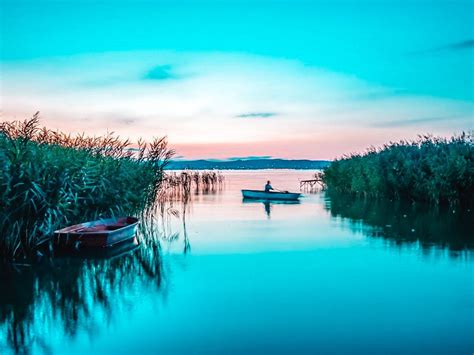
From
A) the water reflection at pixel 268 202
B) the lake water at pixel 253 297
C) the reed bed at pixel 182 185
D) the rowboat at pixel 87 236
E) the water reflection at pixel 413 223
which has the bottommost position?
the lake water at pixel 253 297

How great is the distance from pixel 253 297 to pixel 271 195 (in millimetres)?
21413

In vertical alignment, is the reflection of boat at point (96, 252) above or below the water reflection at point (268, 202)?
below

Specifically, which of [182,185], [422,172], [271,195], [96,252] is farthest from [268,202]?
[96,252]

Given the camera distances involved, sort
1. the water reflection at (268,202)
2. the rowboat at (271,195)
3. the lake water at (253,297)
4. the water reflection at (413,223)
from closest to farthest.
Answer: the lake water at (253,297), the water reflection at (413,223), the water reflection at (268,202), the rowboat at (271,195)

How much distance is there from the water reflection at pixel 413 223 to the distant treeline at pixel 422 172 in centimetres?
102

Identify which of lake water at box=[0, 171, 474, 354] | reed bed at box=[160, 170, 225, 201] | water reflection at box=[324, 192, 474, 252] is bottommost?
lake water at box=[0, 171, 474, 354]

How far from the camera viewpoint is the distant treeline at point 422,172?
23516 millimetres

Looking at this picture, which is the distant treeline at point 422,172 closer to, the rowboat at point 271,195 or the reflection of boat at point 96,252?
the rowboat at point 271,195

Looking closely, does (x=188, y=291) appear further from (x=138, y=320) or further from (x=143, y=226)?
(x=143, y=226)

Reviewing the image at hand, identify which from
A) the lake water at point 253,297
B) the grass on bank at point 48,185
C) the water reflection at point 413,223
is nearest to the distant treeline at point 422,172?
the water reflection at point 413,223

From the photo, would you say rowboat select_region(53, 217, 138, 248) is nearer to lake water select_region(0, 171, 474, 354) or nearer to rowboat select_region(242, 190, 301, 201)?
lake water select_region(0, 171, 474, 354)

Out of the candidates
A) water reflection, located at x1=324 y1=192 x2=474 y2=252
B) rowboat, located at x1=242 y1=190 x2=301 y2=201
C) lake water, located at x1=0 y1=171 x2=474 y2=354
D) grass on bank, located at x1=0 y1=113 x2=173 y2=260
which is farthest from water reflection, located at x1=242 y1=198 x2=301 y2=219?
grass on bank, located at x1=0 y1=113 x2=173 y2=260

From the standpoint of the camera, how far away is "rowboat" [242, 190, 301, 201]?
97.4ft

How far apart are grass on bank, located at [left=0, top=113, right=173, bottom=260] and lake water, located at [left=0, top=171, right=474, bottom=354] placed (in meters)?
1.13
